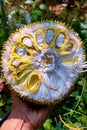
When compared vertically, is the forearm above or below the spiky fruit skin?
below

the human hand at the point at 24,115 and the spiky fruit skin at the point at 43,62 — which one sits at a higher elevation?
the spiky fruit skin at the point at 43,62

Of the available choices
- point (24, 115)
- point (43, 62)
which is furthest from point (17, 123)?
point (43, 62)

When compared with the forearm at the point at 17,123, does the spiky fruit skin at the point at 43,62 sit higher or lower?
higher

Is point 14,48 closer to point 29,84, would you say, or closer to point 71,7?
point 29,84

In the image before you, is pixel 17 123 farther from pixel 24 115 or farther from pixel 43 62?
pixel 43 62

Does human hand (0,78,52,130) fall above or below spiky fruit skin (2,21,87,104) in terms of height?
below
